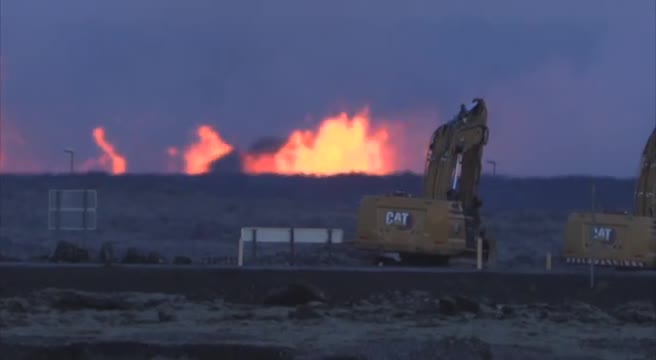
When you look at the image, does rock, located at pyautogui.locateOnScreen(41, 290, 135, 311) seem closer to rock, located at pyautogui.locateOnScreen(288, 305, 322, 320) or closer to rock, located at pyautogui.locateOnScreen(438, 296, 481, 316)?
rock, located at pyautogui.locateOnScreen(288, 305, 322, 320)

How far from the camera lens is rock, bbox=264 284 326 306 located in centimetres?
2512

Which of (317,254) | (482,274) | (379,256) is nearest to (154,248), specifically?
(317,254)

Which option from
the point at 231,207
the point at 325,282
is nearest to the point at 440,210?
the point at 325,282

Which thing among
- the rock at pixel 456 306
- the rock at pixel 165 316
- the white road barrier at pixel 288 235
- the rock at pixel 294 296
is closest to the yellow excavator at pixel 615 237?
the white road barrier at pixel 288 235

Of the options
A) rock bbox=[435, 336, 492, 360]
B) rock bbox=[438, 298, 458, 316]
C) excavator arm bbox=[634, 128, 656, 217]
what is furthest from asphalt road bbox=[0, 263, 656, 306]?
rock bbox=[435, 336, 492, 360]

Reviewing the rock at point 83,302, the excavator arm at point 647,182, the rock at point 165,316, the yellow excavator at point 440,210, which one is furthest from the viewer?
the excavator arm at point 647,182

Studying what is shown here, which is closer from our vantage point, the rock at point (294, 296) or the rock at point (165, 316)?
the rock at point (165, 316)

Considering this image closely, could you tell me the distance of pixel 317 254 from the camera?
144 ft

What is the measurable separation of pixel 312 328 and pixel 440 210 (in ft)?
41.7

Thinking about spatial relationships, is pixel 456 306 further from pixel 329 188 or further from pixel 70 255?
pixel 329 188

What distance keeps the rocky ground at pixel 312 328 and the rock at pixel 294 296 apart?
0.09 ft

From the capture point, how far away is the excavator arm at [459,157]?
34.3m

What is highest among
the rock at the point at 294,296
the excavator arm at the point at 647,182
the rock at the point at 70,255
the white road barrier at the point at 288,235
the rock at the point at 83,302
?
the excavator arm at the point at 647,182

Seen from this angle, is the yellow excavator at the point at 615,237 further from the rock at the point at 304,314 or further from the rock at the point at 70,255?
the rock at the point at 304,314
